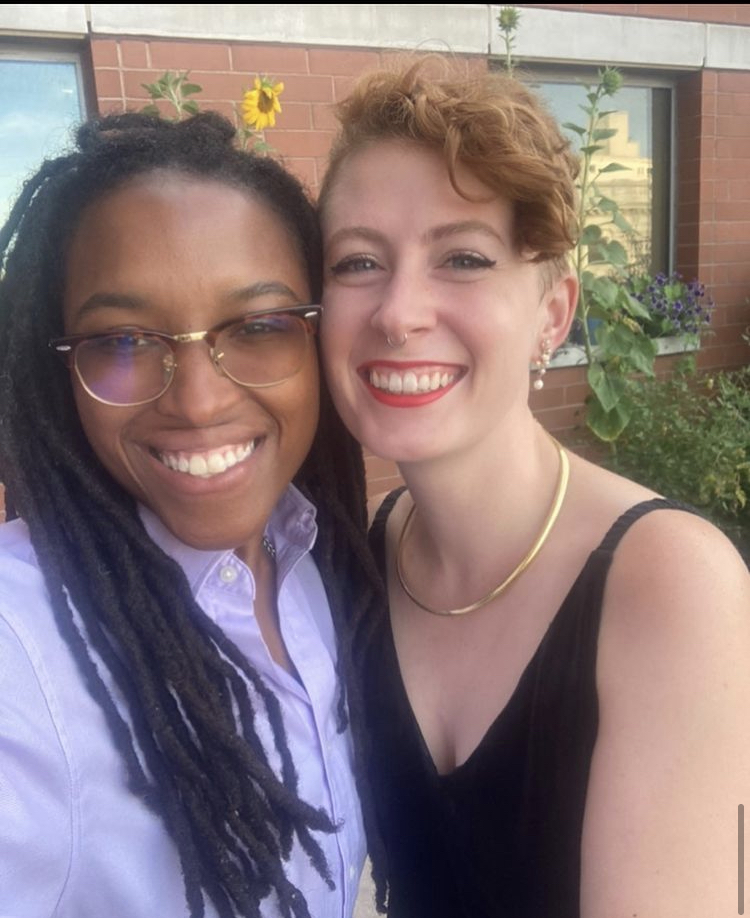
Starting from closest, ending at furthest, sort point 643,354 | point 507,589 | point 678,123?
point 507,589 < point 643,354 < point 678,123

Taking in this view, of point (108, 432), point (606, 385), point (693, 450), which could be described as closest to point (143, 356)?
point (108, 432)

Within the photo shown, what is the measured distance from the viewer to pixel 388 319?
1479 mm

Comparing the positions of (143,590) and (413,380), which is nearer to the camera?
(143,590)

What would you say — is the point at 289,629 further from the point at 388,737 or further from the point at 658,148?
the point at 658,148

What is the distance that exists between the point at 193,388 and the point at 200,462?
124 millimetres

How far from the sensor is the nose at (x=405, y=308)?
148 cm

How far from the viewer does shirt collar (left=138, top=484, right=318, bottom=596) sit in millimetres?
1408

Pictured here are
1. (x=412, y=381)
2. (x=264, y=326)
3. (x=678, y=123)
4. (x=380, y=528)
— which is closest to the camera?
(x=264, y=326)

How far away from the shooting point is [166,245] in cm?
129

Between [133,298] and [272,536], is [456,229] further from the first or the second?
[272,536]

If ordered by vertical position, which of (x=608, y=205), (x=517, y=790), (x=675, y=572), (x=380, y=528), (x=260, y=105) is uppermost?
(x=260, y=105)

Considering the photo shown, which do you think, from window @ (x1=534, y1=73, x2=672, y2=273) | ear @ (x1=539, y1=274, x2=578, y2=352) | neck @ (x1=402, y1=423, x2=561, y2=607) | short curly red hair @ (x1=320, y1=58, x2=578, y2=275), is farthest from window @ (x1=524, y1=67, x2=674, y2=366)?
short curly red hair @ (x1=320, y1=58, x2=578, y2=275)

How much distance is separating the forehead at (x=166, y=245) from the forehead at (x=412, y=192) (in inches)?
9.7

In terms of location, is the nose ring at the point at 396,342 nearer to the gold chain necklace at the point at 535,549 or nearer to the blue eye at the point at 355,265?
the blue eye at the point at 355,265
